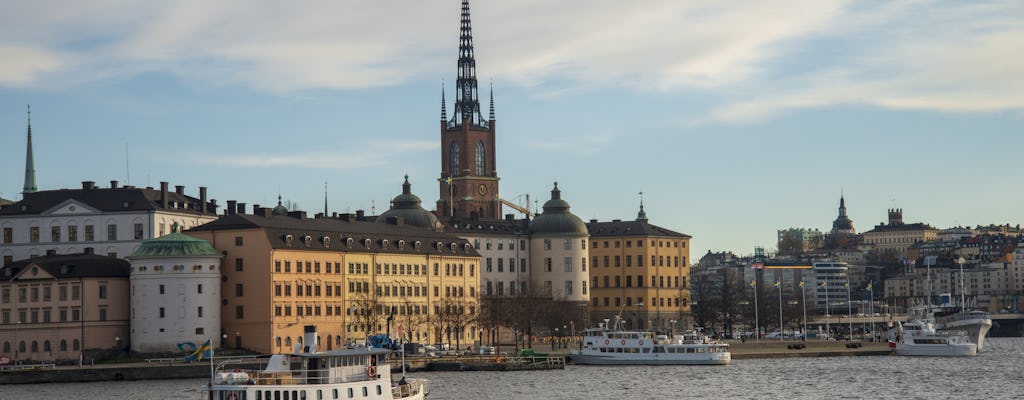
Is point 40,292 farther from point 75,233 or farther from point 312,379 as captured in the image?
point 312,379

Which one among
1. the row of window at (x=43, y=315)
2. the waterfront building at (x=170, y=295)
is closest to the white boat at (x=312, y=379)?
the waterfront building at (x=170, y=295)

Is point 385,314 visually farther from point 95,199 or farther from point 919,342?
point 919,342

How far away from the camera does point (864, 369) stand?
14738cm

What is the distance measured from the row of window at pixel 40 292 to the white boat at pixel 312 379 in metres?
58.5

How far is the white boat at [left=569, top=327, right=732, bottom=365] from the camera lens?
154875 millimetres

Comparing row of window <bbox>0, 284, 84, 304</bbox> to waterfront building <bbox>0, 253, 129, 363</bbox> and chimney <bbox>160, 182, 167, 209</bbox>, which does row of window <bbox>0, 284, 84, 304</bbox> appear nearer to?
waterfront building <bbox>0, 253, 129, 363</bbox>

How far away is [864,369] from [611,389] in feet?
114

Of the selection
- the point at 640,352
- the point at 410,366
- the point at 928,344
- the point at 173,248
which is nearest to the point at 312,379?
the point at 410,366

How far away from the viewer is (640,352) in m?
156

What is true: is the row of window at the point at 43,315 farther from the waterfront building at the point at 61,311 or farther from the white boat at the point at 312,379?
the white boat at the point at 312,379

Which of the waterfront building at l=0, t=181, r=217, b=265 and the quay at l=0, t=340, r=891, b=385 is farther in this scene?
the waterfront building at l=0, t=181, r=217, b=265

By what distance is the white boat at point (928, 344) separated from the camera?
176000 mm

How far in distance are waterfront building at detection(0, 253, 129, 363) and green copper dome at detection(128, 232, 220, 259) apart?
12.7 feet

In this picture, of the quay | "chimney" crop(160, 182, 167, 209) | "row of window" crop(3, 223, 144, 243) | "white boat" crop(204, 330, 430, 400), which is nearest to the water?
the quay
